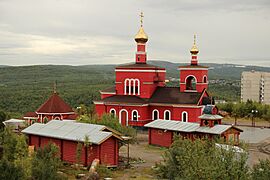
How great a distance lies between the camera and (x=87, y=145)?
20438 millimetres

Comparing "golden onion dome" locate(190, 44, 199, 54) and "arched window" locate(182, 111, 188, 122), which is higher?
"golden onion dome" locate(190, 44, 199, 54)

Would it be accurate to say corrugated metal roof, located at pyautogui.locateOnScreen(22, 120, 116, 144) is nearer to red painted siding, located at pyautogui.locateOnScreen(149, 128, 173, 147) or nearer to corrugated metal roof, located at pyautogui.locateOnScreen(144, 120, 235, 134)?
corrugated metal roof, located at pyautogui.locateOnScreen(144, 120, 235, 134)

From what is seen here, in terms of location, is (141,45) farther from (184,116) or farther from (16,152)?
(16,152)

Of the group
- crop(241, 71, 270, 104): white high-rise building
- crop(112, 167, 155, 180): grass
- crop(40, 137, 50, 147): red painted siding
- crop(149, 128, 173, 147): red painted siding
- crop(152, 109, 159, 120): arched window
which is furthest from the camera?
crop(241, 71, 270, 104): white high-rise building

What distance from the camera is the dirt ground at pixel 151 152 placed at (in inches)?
816

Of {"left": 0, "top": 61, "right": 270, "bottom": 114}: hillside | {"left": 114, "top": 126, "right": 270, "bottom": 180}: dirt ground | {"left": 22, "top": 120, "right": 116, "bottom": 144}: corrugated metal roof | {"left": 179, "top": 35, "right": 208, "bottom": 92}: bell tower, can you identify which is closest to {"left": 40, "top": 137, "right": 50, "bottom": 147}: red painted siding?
{"left": 22, "top": 120, "right": 116, "bottom": 144}: corrugated metal roof

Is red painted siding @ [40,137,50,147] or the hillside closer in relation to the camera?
red painted siding @ [40,137,50,147]

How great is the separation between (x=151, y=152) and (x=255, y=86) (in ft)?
244

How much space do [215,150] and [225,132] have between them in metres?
13.6

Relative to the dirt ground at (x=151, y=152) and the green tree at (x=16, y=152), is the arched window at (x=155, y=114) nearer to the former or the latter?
the dirt ground at (x=151, y=152)

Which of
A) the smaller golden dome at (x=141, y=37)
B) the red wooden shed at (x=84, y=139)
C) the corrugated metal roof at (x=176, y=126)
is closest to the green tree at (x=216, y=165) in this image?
the red wooden shed at (x=84, y=139)

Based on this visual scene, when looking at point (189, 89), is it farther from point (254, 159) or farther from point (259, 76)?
point (259, 76)

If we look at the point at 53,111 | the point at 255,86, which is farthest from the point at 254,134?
the point at 255,86

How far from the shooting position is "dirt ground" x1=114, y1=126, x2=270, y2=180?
20.7 m
